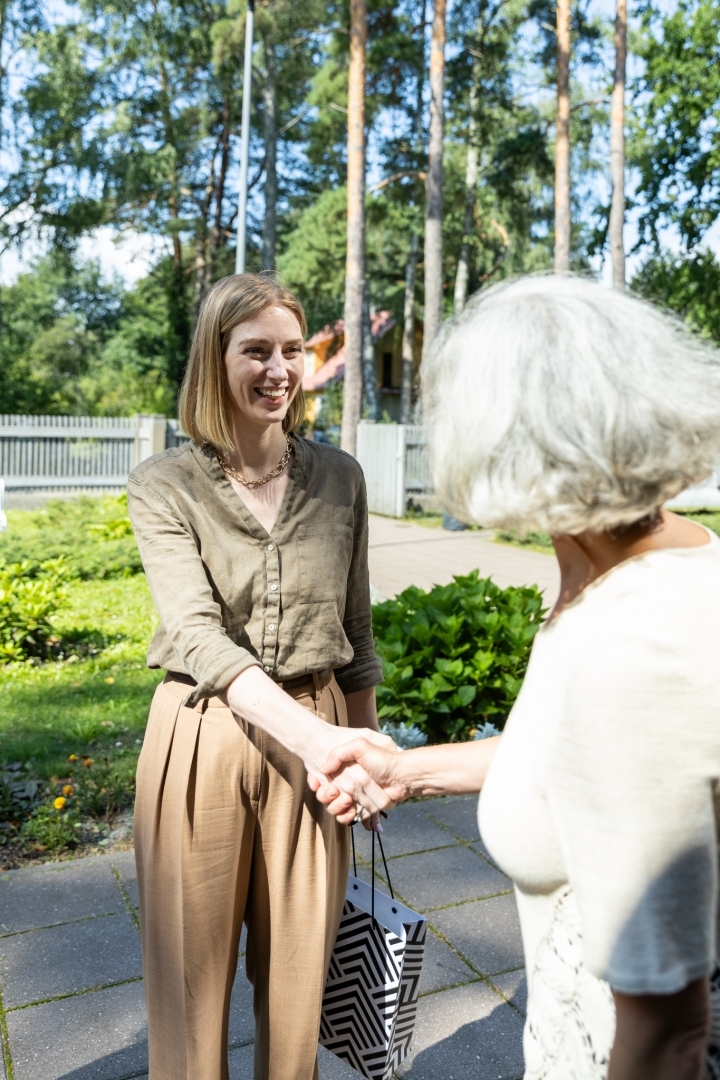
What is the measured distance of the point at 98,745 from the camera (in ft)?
18.0

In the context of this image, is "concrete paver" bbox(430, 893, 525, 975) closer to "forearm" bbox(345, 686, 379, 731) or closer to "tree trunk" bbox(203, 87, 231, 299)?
"forearm" bbox(345, 686, 379, 731)

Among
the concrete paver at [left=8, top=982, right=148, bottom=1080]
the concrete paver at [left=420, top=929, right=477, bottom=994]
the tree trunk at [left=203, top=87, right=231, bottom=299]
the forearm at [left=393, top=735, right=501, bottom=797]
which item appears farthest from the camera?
the tree trunk at [left=203, top=87, right=231, bottom=299]

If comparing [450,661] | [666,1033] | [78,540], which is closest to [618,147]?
[78,540]

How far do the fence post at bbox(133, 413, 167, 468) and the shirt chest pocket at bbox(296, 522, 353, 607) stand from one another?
18.5 m

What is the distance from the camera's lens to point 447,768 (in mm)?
1854

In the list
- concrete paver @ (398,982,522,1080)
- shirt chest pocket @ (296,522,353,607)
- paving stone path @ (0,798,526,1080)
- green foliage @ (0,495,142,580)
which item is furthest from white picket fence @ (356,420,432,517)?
shirt chest pocket @ (296,522,353,607)

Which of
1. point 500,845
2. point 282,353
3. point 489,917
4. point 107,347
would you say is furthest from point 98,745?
point 107,347

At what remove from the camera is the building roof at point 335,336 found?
34.5 meters

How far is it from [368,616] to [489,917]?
1564 mm

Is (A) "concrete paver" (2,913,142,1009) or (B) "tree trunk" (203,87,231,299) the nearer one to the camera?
(A) "concrete paver" (2,913,142,1009)

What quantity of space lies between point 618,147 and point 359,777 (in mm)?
21796

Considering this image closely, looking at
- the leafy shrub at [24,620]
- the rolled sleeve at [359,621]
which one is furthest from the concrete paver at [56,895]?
the leafy shrub at [24,620]

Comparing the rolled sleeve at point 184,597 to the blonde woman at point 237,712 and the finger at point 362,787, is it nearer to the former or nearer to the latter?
the blonde woman at point 237,712

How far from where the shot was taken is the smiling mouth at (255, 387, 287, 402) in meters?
2.19
